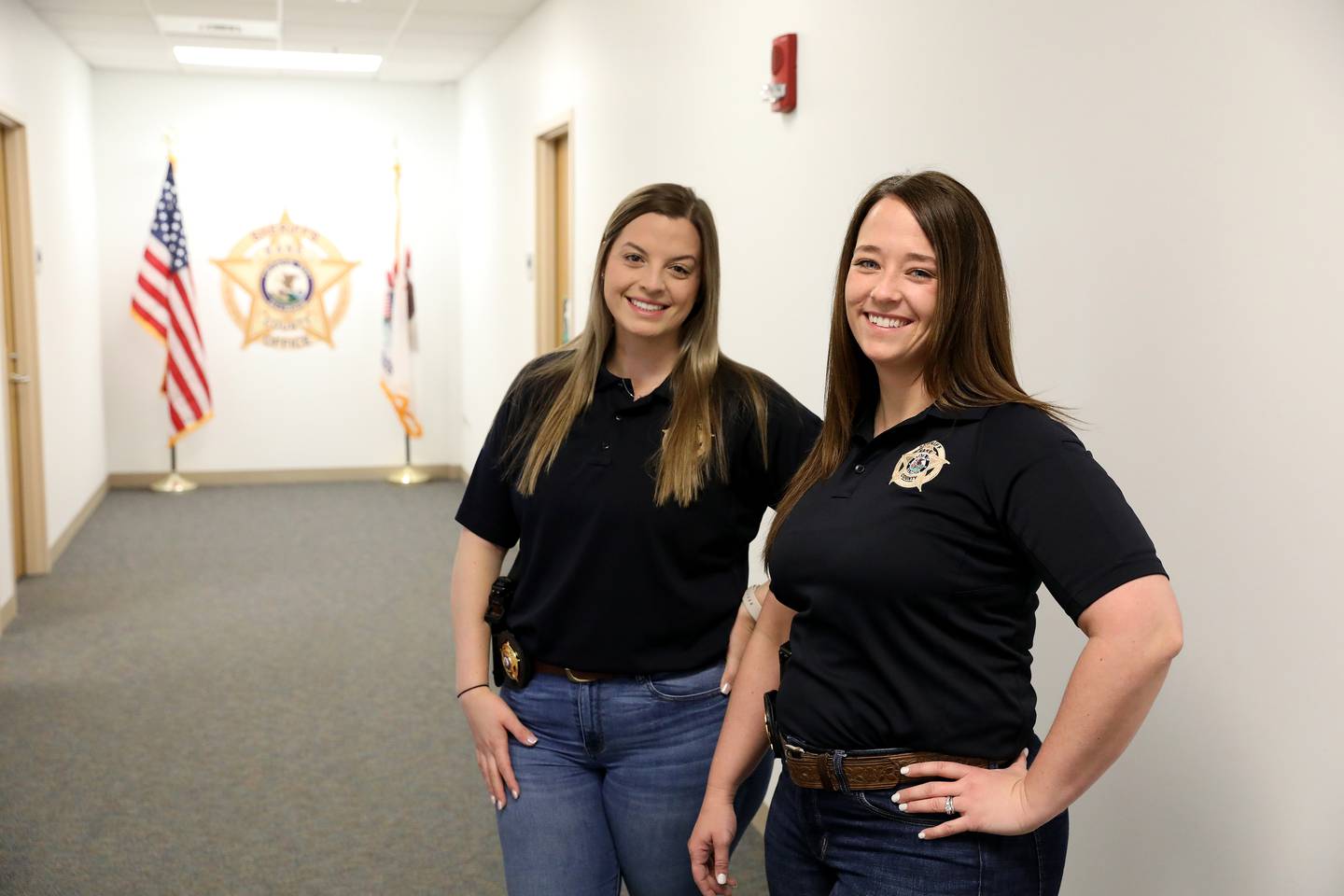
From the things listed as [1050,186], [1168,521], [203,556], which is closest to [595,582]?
[1168,521]

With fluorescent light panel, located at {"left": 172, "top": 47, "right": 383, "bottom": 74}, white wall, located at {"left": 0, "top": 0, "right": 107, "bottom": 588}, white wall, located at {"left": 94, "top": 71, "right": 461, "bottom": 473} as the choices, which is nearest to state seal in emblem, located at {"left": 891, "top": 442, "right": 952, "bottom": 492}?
white wall, located at {"left": 0, "top": 0, "right": 107, "bottom": 588}

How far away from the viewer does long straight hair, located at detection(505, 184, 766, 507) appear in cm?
175

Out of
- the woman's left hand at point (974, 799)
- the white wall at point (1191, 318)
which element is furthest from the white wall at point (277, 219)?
the woman's left hand at point (974, 799)

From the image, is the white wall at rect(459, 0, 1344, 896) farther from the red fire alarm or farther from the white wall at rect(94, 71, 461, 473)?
the white wall at rect(94, 71, 461, 473)

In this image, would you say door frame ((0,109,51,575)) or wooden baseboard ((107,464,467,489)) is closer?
door frame ((0,109,51,575))

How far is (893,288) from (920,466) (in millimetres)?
196

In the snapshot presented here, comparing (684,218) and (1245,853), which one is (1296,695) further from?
(684,218)

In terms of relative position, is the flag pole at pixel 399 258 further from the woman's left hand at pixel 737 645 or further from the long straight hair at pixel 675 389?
the woman's left hand at pixel 737 645

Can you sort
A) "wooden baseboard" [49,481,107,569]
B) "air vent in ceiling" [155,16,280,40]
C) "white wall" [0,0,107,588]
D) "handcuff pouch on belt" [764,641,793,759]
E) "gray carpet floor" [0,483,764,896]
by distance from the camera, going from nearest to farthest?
"handcuff pouch on belt" [764,641,793,759] < "gray carpet floor" [0,483,764,896] < "white wall" [0,0,107,588] < "wooden baseboard" [49,481,107,569] < "air vent in ceiling" [155,16,280,40]

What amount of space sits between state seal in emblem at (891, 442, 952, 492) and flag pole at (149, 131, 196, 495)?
7.95m

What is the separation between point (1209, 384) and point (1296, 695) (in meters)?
0.45

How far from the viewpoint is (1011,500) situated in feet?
4.04

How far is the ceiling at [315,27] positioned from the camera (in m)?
6.19

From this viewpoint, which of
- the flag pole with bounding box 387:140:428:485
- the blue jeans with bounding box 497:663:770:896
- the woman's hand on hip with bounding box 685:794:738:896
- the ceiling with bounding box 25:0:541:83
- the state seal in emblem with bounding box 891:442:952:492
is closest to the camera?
the state seal in emblem with bounding box 891:442:952:492
